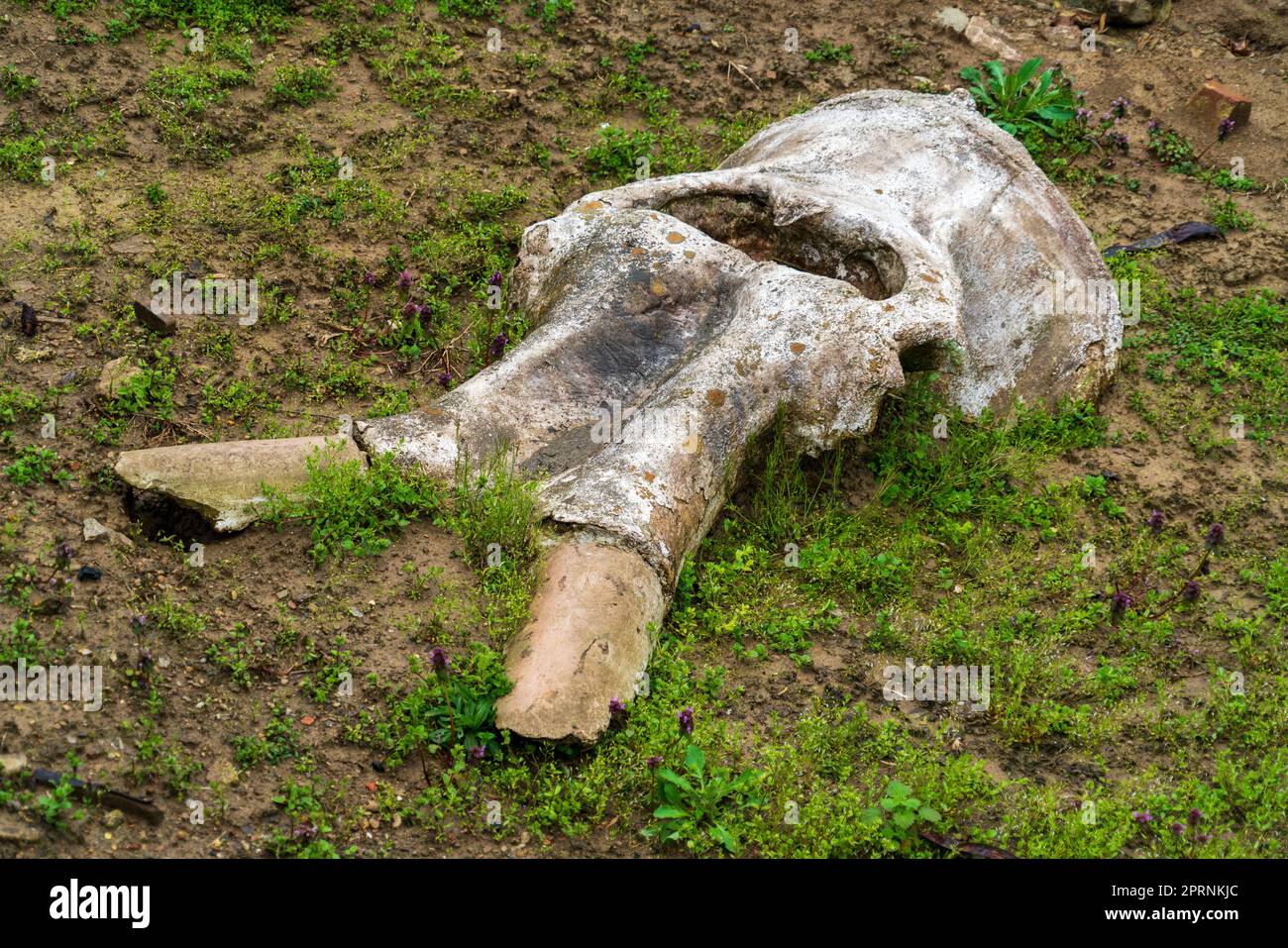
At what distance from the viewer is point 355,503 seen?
5859 millimetres

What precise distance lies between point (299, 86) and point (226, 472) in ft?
12.5

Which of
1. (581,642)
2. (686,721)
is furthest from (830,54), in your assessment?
(686,721)

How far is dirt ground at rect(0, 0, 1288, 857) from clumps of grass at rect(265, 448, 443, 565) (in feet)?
0.28

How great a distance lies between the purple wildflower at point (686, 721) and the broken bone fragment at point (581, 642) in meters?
0.25

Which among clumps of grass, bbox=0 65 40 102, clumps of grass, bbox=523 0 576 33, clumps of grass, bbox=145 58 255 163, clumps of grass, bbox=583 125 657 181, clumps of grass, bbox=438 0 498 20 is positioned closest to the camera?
clumps of grass, bbox=0 65 40 102

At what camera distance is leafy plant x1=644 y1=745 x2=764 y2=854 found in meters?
4.85

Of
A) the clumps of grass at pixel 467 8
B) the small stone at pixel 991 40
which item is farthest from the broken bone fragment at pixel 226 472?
the small stone at pixel 991 40

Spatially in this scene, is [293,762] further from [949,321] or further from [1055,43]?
[1055,43]

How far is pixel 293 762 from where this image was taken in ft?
16.1

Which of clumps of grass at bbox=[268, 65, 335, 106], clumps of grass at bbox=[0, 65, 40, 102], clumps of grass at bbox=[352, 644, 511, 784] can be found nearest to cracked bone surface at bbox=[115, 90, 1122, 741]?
clumps of grass at bbox=[352, 644, 511, 784]

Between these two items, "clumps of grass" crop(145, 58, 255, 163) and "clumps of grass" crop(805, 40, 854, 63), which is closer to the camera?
"clumps of grass" crop(145, 58, 255, 163)

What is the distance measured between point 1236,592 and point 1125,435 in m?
1.23

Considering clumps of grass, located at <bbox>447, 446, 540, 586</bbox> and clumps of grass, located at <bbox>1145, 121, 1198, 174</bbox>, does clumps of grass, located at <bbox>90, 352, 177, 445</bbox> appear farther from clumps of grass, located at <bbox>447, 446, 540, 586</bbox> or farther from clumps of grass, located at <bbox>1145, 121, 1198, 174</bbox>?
clumps of grass, located at <bbox>1145, 121, 1198, 174</bbox>

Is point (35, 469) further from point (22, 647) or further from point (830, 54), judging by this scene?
point (830, 54)
